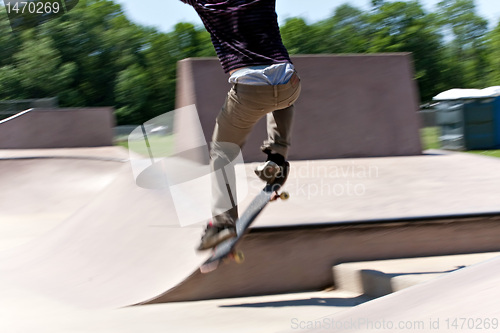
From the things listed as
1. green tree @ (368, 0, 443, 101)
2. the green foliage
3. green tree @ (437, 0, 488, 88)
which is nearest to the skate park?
the green foliage

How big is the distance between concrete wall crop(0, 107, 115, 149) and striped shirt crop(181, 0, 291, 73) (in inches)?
528

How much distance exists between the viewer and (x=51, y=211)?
8.17 metres

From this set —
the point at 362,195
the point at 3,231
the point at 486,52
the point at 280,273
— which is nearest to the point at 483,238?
the point at 362,195

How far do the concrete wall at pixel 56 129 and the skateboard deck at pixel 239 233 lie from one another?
13.3 m

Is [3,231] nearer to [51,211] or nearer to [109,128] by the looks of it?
[51,211]

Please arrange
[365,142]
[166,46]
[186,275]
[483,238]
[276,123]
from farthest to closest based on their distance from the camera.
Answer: [166,46] < [365,142] < [483,238] < [186,275] < [276,123]

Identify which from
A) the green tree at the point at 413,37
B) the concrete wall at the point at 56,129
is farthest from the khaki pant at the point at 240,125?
the green tree at the point at 413,37

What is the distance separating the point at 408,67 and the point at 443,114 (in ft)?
17.2

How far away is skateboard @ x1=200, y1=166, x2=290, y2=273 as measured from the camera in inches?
146

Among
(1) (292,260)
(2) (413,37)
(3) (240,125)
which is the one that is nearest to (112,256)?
(1) (292,260)

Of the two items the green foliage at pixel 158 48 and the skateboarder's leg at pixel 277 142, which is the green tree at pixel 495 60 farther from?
the skateboarder's leg at pixel 277 142

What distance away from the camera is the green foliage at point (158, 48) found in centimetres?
6656

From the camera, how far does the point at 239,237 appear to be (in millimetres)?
3738

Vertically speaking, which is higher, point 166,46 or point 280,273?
point 280,273
